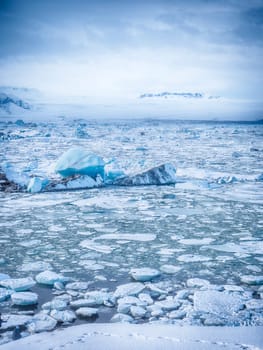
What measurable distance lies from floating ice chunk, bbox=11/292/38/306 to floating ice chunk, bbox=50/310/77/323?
0.18 metres

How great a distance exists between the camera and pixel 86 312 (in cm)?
200

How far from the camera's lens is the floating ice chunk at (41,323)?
1.84 meters

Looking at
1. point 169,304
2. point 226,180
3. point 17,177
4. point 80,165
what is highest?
point 80,165

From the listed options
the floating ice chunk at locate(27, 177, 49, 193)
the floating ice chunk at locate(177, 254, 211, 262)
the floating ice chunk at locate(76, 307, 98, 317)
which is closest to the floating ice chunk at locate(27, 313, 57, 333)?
the floating ice chunk at locate(76, 307, 98, 317)

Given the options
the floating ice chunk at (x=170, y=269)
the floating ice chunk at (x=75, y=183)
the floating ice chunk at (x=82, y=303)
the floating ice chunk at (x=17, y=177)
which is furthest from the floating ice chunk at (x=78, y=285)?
the floating ice chunk at (x=17, y=177)

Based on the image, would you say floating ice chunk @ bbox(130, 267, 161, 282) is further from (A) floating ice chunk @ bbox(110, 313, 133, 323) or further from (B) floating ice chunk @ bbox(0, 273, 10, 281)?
(B) floating ice chunk @ bbox(0, 273, 10, 281)

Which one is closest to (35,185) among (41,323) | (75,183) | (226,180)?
(75,183)

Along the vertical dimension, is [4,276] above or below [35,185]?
below

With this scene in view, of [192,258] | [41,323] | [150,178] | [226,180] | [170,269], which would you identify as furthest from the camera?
[226,180]

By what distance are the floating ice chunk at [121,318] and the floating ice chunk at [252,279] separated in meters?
0.89

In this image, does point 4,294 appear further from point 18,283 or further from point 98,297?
point 98,297

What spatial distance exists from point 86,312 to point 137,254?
3.21 ft

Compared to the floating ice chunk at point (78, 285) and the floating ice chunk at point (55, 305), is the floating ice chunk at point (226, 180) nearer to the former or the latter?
the floating ice chunk at point (78, 285)

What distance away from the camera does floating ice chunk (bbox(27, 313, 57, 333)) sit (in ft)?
6.03
